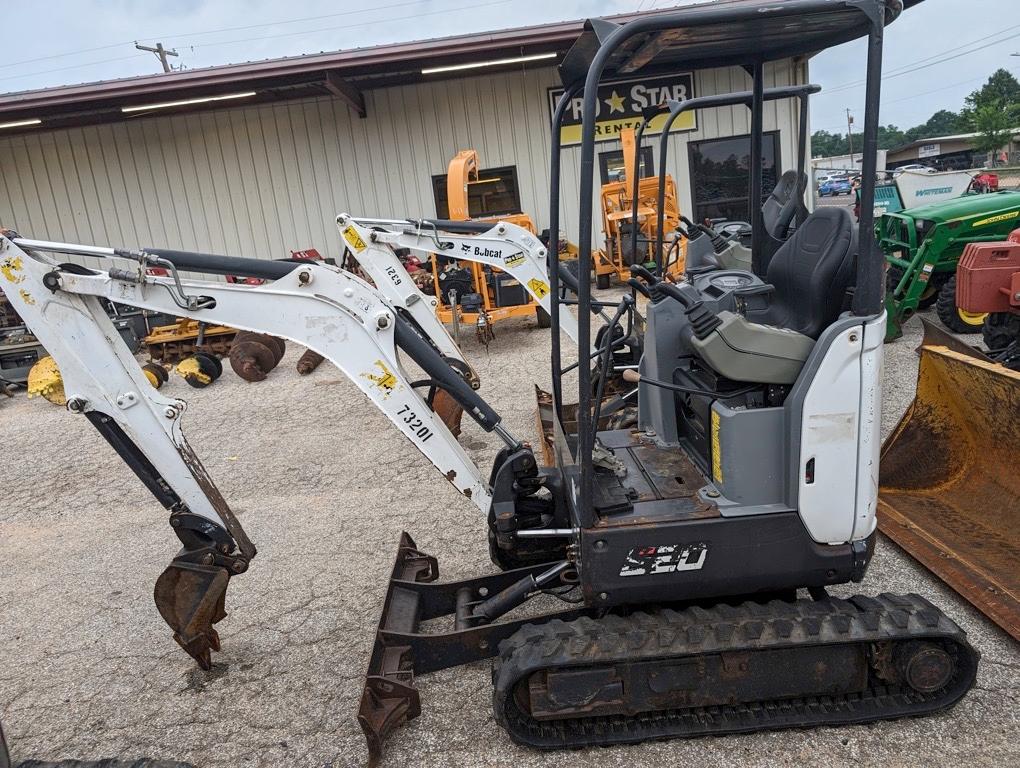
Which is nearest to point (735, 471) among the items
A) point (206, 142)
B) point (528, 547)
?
point (528, 547)

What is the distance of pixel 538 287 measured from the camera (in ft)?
24.4

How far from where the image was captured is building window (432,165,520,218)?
14.9 metres

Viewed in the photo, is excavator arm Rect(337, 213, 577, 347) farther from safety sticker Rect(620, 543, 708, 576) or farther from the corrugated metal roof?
the corrugated metal roof

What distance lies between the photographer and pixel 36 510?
6285mm

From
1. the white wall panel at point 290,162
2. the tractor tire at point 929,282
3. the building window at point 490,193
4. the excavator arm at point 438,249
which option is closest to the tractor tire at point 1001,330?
the tractor tire at point 929,282

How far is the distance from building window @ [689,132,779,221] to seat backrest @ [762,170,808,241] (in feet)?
31.7

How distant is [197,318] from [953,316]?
28.1ft

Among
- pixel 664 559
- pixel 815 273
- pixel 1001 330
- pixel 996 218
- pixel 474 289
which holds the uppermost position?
pixel 815 273

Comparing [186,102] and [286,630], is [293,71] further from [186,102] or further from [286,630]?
[286,630]

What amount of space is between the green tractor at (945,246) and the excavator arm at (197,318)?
688 cm

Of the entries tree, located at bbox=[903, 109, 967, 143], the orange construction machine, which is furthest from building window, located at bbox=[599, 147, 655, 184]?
tree, located at bbox=[903, 109, 967, 143]

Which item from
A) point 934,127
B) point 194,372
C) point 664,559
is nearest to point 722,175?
point 194,372

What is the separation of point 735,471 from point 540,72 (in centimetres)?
1322

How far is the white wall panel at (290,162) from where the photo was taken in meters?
14.7
